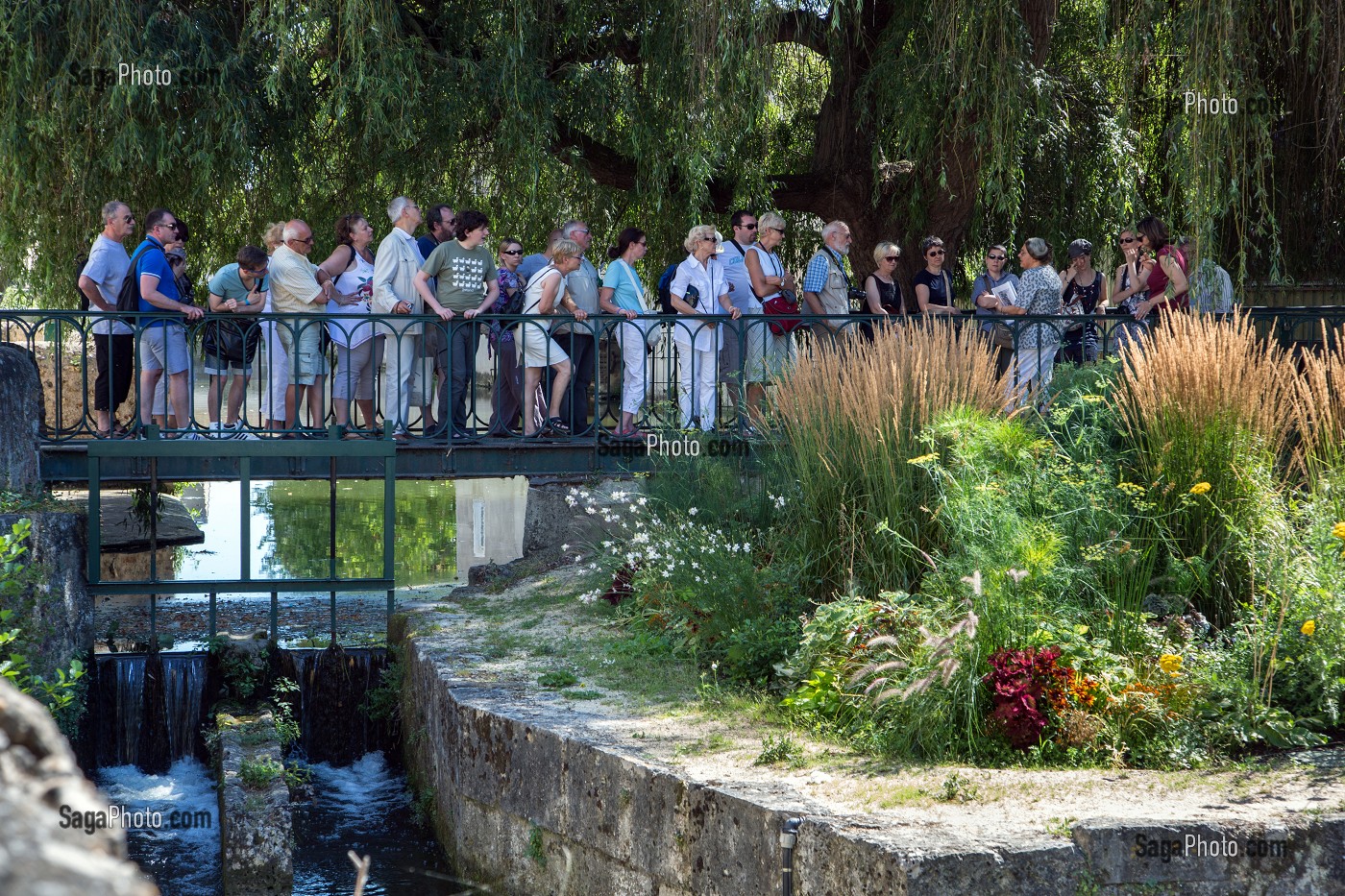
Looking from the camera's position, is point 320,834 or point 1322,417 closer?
point 1322,417

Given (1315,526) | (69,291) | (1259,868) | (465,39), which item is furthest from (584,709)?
(69,291)

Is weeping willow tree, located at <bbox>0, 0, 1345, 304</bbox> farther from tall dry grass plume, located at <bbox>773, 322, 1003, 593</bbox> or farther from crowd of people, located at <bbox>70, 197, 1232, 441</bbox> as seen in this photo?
tall dry grass plume, located at <bbox>773, 322, 1003, 593</bbox>

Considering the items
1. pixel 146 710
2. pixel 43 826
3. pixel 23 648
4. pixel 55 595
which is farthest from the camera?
pixel 146 710

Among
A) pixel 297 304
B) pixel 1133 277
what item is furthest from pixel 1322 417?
pixel 297 304

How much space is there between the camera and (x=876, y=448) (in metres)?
6.38

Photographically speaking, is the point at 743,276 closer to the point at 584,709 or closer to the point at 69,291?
the point at 584,709

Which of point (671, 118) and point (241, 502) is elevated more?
point (671, 118)

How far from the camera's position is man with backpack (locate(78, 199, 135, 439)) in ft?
28.5

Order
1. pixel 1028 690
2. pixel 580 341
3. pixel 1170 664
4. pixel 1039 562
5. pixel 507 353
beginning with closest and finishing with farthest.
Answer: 1. pixel 1028 690
2. pixel 1170 664
3. pixel 1039 562
4. pixel 507 353
5. pixel 580 341

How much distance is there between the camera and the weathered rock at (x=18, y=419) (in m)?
7.76

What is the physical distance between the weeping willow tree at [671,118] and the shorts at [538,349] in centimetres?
145

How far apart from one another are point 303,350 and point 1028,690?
19.1ft

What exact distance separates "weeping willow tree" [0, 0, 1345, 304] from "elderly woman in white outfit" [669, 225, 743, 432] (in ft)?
1.56

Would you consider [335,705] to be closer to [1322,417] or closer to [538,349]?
[538,349]
